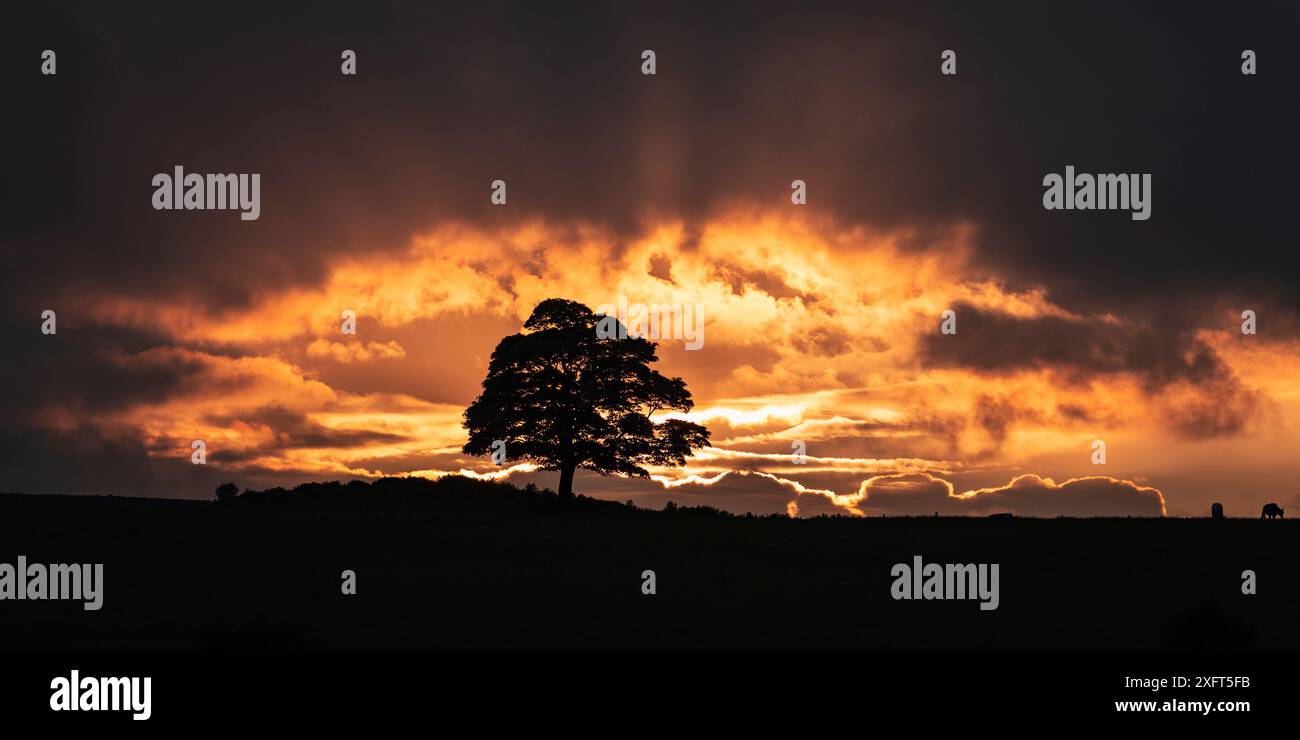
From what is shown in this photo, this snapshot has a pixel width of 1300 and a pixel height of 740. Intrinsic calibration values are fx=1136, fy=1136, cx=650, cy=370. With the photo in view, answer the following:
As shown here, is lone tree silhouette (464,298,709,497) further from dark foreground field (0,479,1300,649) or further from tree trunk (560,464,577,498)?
dark foreground field (0,479,1300,649)

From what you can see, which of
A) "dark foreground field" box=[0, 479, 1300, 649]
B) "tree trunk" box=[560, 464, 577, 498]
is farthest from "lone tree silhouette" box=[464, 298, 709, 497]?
"dark foreground field" box=[0, 479, 1300, 649]

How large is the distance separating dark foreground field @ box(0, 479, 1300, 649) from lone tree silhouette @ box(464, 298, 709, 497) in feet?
30.6

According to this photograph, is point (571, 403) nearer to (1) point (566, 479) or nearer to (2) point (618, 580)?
(1) point (566, 479)

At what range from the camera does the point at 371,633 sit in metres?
28.1

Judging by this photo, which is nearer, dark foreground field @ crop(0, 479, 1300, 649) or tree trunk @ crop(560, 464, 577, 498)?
dark foreground field @ crop(0, 479, 1300, 649)

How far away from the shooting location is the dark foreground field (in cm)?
2789

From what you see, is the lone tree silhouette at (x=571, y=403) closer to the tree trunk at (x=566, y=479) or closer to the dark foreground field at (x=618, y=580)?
the tree trunk at (x=566, y=479)

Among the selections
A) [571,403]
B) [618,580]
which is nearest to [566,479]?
[571,403]

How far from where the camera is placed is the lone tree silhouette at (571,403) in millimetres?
60906

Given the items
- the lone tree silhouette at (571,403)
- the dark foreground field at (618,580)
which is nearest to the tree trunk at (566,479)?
the lone tree silhouette at (571,403)

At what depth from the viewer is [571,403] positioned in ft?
201
